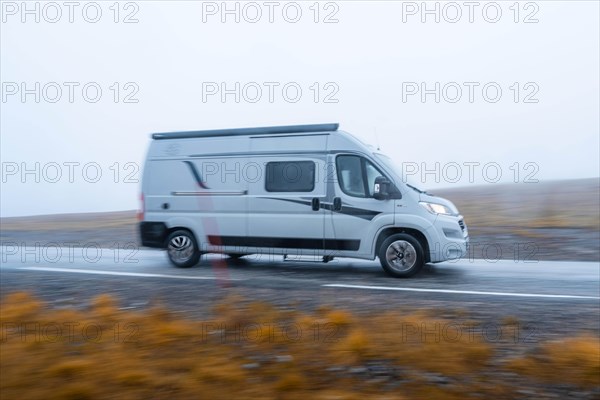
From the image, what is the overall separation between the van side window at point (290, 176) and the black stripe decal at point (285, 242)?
0.89 m

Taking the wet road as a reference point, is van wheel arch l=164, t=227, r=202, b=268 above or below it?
above

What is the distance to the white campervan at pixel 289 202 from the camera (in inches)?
380

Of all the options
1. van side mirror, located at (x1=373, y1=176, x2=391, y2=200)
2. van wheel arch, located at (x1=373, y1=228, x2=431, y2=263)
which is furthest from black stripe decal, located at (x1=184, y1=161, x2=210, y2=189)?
van wheel arch, located at (x1=373, y1=228, x2=431, y2=263)

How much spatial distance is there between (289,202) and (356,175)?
128 cm

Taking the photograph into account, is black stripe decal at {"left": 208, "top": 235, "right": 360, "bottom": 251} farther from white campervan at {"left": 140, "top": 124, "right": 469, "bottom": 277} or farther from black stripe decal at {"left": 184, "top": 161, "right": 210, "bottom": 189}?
black stripe decal at {"left": 184, "top": 161, "right": 210, "bottom": 189}

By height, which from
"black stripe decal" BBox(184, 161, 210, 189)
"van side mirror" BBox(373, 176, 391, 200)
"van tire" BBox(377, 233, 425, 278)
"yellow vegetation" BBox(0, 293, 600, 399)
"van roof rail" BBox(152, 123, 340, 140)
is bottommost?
"yellow vegetation" BBox(0, 293, 600, 399)

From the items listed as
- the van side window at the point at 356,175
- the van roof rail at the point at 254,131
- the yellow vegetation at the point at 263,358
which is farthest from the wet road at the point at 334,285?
the van roof rail at the point at 254,131

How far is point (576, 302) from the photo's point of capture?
733 centimetres

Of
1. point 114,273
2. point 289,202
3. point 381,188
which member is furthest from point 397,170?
point 114,273

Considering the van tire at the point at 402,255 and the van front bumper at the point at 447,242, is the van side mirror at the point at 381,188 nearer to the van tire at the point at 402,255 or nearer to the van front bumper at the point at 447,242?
the van tire at the point at 402,255

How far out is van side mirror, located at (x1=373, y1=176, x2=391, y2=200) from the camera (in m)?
9.58

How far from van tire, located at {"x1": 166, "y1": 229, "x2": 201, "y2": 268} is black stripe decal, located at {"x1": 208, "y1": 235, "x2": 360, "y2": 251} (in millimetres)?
431

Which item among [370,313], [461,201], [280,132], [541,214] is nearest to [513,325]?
[370,313]

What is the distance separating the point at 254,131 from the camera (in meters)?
10.5
